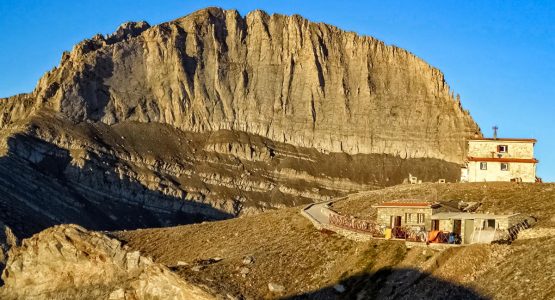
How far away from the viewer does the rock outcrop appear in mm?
66375

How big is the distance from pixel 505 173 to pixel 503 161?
1045 mm

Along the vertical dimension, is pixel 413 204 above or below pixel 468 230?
above

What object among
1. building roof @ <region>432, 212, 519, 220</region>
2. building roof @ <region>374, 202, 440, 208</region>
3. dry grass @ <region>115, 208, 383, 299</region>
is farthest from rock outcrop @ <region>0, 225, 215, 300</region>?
building roof @ <region>432, 212, 519, 220</region>

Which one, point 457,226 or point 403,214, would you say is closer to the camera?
point 457,226

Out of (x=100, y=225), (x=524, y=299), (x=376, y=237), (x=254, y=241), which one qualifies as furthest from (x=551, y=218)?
(x=100, y=225)

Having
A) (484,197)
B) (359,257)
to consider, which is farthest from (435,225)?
(484,197)

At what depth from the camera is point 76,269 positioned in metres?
76.1

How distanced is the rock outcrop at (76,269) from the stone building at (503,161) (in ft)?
106

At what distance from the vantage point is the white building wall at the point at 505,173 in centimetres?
8769

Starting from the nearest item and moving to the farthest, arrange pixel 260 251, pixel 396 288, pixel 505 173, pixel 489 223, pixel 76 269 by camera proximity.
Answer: pixel 396 288, pixel 489 223, pixel 260 251, pixel 76 269, pixel 505 173

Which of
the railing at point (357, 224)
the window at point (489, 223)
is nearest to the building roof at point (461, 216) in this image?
the window at point (489, 223)

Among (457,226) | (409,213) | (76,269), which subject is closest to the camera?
(457,226)

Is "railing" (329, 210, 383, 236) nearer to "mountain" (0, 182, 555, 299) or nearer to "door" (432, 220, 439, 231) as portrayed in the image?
"mountain" (0, 182, 555, 299)

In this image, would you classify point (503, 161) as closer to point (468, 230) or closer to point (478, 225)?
point (468, 230)
